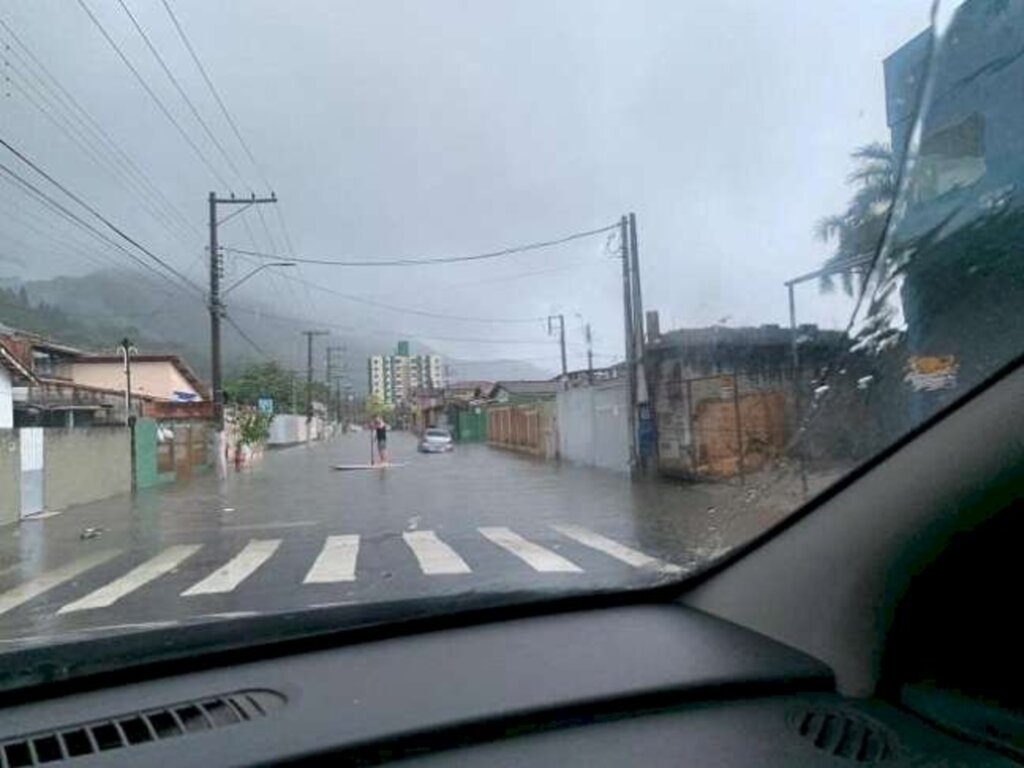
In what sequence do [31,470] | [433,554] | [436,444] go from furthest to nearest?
[436,444]
[31,470]
[433,554]

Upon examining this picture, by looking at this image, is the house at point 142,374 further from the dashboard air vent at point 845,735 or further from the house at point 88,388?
the dashboard air vent at point 845,735

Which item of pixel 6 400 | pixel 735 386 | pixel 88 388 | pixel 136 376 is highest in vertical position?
pixel 136 376

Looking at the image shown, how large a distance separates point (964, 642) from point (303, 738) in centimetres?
146

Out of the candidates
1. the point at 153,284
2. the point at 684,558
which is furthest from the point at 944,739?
the point at 153,284

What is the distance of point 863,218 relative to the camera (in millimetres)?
2967

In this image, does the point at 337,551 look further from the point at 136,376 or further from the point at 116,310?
the point at 136,376

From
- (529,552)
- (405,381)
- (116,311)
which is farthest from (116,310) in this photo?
(405,381)

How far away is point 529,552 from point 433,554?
74 cm

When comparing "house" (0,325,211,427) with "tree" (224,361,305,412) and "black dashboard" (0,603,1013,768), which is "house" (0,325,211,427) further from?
"black dashboard" (0,603,1013,768)

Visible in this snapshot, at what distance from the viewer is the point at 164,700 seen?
2.41 meters

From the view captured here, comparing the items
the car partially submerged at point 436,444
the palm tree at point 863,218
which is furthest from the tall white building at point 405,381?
the palm tree at point 863,218

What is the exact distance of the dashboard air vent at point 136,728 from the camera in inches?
83.0

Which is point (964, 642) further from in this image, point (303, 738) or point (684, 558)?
point (684, 558)

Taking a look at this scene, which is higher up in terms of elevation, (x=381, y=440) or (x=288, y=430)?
(x=288, y=430)
